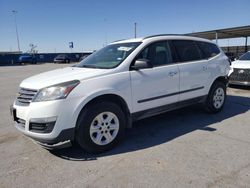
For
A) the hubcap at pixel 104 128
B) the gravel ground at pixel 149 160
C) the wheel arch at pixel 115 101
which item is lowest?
the gravel ground at pixel 149 160

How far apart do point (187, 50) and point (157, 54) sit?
3.14 ft

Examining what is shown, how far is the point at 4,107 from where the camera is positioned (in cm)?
712

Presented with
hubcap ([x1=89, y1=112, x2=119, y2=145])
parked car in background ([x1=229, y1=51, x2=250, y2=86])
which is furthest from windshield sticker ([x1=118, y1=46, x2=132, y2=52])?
parked car in background ([x1=229, y1=51, x2=250, y2=86])

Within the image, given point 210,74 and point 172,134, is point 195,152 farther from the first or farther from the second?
point 210,74

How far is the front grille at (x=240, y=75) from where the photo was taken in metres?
8.64

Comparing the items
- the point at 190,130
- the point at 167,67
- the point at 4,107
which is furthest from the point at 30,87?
the point at 4,107

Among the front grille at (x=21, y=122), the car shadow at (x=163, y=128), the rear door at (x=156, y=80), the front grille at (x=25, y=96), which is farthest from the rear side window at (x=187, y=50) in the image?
the front grille at (x=21, y=122)

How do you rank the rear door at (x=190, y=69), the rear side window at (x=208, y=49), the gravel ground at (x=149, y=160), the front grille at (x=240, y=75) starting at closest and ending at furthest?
the gravel ground at (x=149, y=160), the rear door at (x=190, y=69), the rear side window at (x=208, y=49), the front grille at (x=240, y=75)

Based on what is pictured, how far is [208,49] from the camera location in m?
5.60

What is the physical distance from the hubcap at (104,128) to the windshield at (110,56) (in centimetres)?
87

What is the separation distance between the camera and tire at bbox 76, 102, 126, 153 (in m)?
3.50

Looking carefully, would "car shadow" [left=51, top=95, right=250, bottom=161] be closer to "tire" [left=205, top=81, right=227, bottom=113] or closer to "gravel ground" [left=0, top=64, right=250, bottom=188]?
"gravel ground" [left=0, top=64, right=250, bottom=188]

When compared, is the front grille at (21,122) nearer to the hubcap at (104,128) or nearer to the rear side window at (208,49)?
the hubcap at (104,128)

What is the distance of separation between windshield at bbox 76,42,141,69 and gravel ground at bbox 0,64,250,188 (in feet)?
4.72
